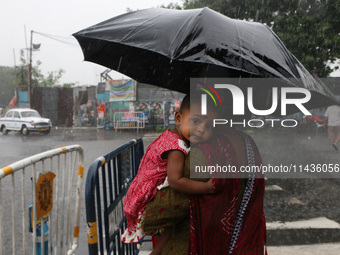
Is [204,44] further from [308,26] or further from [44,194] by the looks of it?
[308,26]

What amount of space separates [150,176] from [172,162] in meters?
0.20

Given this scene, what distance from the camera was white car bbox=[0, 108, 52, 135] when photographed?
60.1 feet

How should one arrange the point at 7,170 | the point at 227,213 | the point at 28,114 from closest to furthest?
1. the point at 227,213
2. the point at 7,170
3. the point at 28,114

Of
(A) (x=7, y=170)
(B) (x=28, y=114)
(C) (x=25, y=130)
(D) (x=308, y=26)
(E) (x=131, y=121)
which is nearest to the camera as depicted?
(A) (x=7, y=170)

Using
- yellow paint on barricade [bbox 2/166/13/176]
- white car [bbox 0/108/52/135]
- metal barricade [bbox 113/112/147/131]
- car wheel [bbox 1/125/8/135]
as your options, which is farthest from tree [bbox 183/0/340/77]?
car wheel [bbox 1/125/8/135]

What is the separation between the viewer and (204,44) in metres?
1.53

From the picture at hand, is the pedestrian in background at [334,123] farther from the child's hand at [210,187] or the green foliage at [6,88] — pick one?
the green foliage at [6,88]

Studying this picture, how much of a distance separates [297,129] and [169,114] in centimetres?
884

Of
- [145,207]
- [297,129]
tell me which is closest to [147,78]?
[145,207]

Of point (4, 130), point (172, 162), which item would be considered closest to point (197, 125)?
point (172, 162)

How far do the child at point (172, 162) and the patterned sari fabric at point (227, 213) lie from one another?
0.26 ft

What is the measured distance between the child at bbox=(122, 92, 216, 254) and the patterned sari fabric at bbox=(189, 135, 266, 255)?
8 cm

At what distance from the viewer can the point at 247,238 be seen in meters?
1.65

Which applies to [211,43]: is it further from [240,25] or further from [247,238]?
[247,238]
